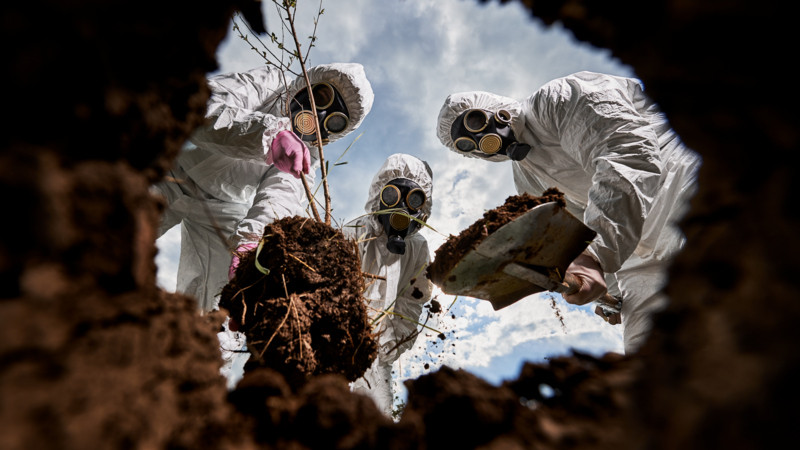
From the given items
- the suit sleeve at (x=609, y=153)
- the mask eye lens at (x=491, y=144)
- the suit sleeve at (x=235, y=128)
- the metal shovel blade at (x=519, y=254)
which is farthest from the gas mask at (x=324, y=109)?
the metal shovel blade at (x=519, y=254)

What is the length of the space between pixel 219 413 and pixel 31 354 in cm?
20

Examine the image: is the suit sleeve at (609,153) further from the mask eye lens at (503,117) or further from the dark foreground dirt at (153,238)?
the dark foreground dirt at (153,238)

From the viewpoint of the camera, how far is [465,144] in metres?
2.46

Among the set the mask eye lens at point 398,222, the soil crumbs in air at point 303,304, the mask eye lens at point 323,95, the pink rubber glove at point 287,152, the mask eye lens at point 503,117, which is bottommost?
the soil crumbs in air at point 303,304

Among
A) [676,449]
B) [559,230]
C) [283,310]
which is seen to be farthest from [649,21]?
[559,230]

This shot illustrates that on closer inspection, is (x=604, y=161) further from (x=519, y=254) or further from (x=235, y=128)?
(x=235, y=128)

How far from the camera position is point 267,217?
202cm

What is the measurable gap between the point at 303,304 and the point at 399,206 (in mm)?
1939

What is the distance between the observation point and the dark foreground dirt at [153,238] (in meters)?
0.20

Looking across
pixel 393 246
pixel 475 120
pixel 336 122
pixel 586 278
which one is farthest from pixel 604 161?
pixel 336 122

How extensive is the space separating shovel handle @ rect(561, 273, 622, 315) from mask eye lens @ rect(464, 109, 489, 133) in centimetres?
122

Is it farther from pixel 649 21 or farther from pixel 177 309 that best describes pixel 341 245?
pixel 649 21

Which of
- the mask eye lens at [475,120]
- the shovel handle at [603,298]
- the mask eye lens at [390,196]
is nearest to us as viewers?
the shovel handle at [603,298]

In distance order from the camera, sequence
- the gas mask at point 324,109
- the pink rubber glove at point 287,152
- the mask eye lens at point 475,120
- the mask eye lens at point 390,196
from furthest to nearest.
A: the mask eye lens at point 390,196 → the mask eye lens at point 475,120 → the gas mask at point 324,109 → the pink rubber glove at point 287,152
